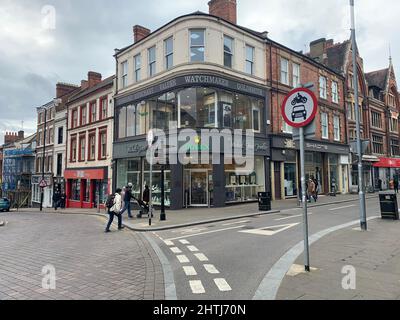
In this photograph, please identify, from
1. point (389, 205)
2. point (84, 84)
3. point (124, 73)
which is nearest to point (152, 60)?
point (124, 73)

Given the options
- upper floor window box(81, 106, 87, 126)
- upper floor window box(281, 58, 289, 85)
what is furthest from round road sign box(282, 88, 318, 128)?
upper floor window box(81, 106, 87, 126)

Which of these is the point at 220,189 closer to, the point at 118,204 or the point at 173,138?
the point at 173,138

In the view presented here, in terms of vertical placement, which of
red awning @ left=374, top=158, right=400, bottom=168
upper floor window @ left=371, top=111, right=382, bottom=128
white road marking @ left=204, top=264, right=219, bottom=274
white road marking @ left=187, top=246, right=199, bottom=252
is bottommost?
white road marking @ left=187, top=246, right=199, bottom=252

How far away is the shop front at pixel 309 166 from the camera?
22.2 m

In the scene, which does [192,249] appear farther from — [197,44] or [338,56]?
[338,56]

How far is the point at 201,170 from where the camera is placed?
18.2 m

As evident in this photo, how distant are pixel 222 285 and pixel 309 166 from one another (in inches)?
944

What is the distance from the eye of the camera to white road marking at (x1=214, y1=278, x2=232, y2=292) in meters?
4.54

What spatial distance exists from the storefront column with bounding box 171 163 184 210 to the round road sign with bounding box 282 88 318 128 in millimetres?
12547

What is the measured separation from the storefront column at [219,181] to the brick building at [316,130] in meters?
5.60

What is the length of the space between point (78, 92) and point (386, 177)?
42.0 meters

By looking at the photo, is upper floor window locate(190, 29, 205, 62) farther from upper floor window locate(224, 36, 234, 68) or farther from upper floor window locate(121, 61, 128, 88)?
upper floor window locate(121, 61, 128, 88)

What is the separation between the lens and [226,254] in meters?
6.78
